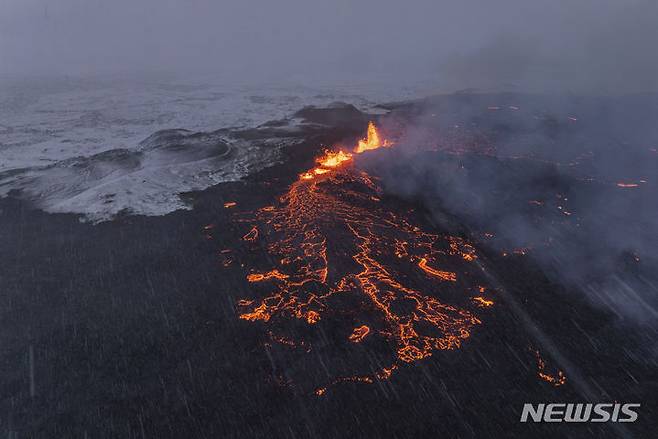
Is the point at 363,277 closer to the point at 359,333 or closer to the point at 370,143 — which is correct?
the point at 359,333

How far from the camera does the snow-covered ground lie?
791 inches

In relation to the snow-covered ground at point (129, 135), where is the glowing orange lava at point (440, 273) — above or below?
below

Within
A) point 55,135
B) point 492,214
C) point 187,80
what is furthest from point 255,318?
point 187,80

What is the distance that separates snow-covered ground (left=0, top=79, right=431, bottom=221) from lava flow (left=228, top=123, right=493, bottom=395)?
242 inches

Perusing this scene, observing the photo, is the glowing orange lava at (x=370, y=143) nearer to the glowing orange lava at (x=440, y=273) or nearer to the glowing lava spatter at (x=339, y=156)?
the glowing lava spatter at (x=339, y=156)

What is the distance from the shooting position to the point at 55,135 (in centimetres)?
2858

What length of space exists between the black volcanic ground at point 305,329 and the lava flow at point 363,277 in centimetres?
30

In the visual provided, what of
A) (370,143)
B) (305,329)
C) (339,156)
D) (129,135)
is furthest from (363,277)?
(129,135)

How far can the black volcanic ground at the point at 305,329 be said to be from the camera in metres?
9.17

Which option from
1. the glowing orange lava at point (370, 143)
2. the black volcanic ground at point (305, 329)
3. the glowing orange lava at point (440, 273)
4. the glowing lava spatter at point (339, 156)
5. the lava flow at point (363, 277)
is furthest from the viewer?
the glowing orange lava at point (370, 143)

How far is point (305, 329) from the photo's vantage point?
37.9ft

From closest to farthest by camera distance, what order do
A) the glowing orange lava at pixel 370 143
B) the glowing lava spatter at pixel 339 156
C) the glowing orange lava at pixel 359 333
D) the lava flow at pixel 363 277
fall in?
the glowing orange lava at pixel 359 333, the lava flow at pixel 363 277, the glowing lava spatter at pixel 339 156, the glowing orange lava at pixel 370 143

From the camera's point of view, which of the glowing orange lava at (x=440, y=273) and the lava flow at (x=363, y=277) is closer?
the lava flow at (x=363, y=277)

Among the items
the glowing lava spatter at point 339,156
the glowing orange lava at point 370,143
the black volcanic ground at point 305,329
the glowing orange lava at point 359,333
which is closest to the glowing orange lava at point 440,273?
the black volcanic ground at point 305,329
